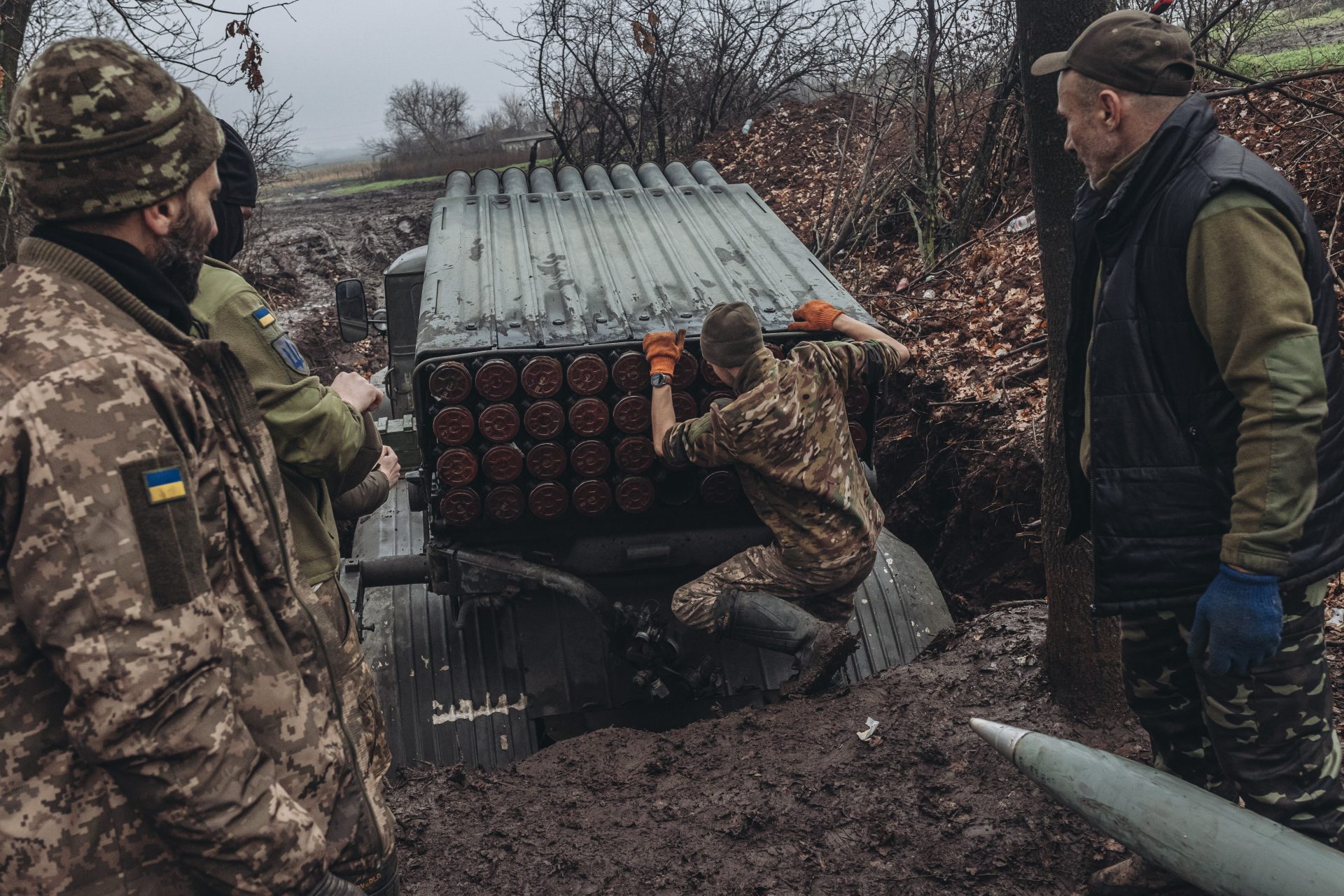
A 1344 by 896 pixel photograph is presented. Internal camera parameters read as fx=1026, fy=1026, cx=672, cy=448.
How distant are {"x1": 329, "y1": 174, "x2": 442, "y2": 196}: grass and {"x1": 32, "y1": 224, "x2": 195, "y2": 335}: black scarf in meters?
22.0

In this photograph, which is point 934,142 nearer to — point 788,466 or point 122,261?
point 788,466

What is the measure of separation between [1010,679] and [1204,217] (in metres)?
2.11

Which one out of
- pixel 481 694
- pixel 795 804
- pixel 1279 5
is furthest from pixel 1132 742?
pixel 1279 5

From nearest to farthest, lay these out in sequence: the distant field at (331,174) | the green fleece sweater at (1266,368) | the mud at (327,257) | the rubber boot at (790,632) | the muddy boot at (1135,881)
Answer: the green fleece sweater at (1266,368)
the muddy boot at (1135,881)
the rubber boot at (790,632)
the mud at (327,257)
the distant field at (331,174)

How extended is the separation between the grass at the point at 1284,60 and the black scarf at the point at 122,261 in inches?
309

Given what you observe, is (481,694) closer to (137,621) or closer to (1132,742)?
(1132,742)

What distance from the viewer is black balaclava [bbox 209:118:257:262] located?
3.12 m

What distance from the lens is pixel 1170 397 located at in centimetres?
247

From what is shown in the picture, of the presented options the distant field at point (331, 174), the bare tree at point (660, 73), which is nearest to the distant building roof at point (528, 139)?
the bare tree at point (660, 73)

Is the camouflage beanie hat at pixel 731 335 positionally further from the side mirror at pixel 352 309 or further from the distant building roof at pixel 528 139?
the distant building roof at pixel 528 139

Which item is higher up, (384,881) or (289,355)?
(289,355)

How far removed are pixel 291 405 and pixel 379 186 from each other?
23533 millimetres

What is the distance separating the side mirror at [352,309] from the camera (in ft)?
18.8

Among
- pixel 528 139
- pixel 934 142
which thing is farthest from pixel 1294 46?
pixel 528 139
